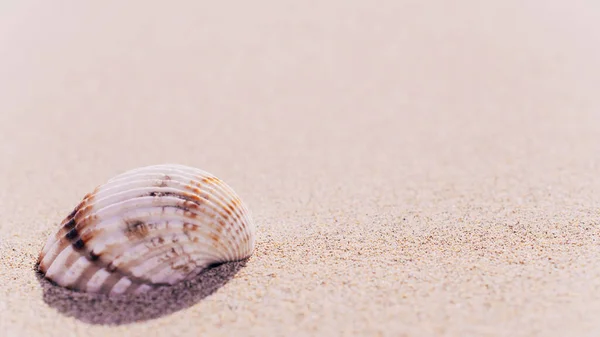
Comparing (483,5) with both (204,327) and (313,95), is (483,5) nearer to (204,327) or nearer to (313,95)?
(313,95)

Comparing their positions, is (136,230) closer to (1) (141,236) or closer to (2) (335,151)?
(1) (141,236)

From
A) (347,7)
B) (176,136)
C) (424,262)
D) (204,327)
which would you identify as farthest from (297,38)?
(204,327)

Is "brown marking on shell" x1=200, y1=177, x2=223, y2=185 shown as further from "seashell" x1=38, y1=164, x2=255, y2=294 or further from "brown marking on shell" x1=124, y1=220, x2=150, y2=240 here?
"brown marking on shell" x1=124, y1=220, x2=150, y2=240

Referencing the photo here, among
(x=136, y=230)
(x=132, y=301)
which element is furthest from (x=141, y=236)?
(x=132, y=301)

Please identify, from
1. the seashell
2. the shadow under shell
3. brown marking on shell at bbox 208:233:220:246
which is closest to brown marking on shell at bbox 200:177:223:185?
the seashell

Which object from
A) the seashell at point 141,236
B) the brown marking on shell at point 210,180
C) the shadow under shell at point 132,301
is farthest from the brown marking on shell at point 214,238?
the brown marking on shell at point 210,180
